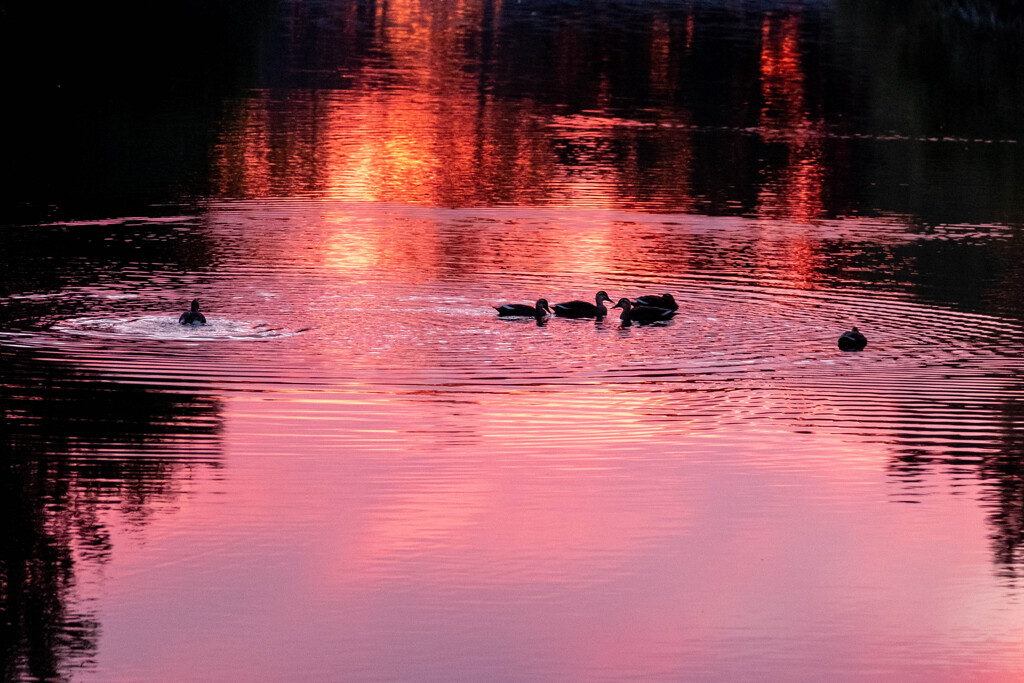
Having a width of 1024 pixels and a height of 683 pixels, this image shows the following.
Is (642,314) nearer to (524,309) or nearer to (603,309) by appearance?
(603,309)

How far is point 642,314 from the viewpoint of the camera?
72.7 ft

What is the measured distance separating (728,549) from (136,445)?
5380mm

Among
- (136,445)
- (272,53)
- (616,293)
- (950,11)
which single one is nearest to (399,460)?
(136,445)

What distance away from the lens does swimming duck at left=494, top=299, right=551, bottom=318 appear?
72.6 ft

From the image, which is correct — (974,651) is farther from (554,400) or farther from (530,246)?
(530,246)

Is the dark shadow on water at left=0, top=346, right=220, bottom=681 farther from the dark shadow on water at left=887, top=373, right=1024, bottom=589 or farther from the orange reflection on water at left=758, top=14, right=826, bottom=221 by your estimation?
the orange reflection on water at left=758, top=14, right=826, bottom=221

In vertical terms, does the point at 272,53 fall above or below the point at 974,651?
above

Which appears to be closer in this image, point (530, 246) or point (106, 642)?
point (106, 642)

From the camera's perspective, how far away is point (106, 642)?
11.7 m

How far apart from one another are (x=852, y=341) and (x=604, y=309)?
3229 mm

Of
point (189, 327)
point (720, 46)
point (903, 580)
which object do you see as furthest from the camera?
point (720, 46)

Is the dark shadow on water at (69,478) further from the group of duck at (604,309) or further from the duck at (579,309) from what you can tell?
the duck at (579,309)

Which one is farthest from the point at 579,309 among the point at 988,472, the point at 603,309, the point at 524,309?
the point at 988,472

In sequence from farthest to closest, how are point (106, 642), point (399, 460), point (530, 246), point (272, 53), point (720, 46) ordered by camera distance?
point (720, 46) < point (272, 53) < point (530, 246) < point (399, 460) < point (106, 642)
